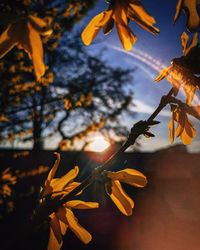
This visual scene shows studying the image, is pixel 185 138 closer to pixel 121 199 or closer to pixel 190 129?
pixel 190 129

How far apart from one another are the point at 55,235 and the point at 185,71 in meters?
0.56

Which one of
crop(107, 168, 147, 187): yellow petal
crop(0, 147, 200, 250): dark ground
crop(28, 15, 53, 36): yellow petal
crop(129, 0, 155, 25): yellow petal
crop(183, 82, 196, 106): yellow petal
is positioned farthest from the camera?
crop(0, 147, 200, 250): dark ground

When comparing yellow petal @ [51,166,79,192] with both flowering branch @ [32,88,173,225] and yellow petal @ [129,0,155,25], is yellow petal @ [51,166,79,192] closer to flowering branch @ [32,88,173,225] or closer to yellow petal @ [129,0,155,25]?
flowering branch @ [32,88,173,225]

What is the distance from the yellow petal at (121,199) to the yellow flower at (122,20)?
0.41m

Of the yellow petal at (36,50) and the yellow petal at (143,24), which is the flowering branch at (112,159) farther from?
the yellow petal at (36,50)

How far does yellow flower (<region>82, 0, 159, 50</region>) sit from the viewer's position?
639mm

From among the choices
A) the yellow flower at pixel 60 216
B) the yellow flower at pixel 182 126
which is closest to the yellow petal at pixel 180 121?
the yellow flower at pixel 182 126

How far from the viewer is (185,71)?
0.72 m

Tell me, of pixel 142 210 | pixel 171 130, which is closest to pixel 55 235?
pixel 171 130

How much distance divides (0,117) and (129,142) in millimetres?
5049

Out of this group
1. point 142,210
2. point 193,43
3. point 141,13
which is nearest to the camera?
point 141,13

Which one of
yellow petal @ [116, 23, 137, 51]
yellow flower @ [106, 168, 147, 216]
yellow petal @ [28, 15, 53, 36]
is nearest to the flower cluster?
yellow flower @ [106, 168, 147, 216]

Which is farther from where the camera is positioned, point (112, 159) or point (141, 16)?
point (112, 159)

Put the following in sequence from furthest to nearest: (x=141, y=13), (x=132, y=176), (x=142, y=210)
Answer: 1. (x=142, y=210)
2. (x=132, y=176)
3. (x=141, y=13)
